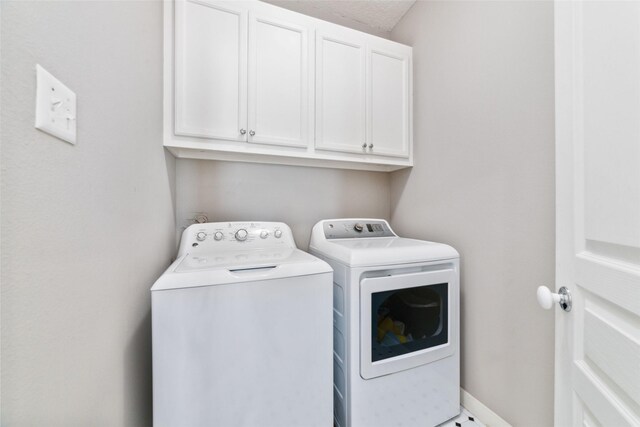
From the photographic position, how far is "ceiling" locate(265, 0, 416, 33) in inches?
69.7

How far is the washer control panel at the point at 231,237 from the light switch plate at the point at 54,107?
34.8 inches

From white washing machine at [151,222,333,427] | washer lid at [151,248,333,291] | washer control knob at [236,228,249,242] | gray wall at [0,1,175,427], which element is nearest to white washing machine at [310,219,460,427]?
white washing machine at [151,222,333,427]

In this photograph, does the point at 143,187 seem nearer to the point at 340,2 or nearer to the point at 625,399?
the point at 625,399

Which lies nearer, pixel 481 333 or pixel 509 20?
pixel 509 20

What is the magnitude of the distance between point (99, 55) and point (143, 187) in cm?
48

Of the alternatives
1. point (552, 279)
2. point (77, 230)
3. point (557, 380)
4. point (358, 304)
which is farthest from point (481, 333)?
point (77, 230)

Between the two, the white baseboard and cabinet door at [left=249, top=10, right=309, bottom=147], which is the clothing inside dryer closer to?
the white baseboard

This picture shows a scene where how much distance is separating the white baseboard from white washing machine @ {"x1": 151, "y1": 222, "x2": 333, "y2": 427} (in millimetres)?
864

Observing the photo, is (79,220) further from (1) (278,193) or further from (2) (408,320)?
(2) (408,320)

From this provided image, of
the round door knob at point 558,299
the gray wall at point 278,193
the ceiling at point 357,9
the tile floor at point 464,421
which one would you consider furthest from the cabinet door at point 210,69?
the tile floor at point 464,421

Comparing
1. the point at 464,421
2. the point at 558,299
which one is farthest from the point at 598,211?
the point at 464,421

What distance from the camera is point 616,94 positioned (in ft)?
1.82

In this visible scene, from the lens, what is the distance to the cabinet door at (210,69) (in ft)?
4.23

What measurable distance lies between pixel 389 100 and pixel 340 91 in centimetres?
38
